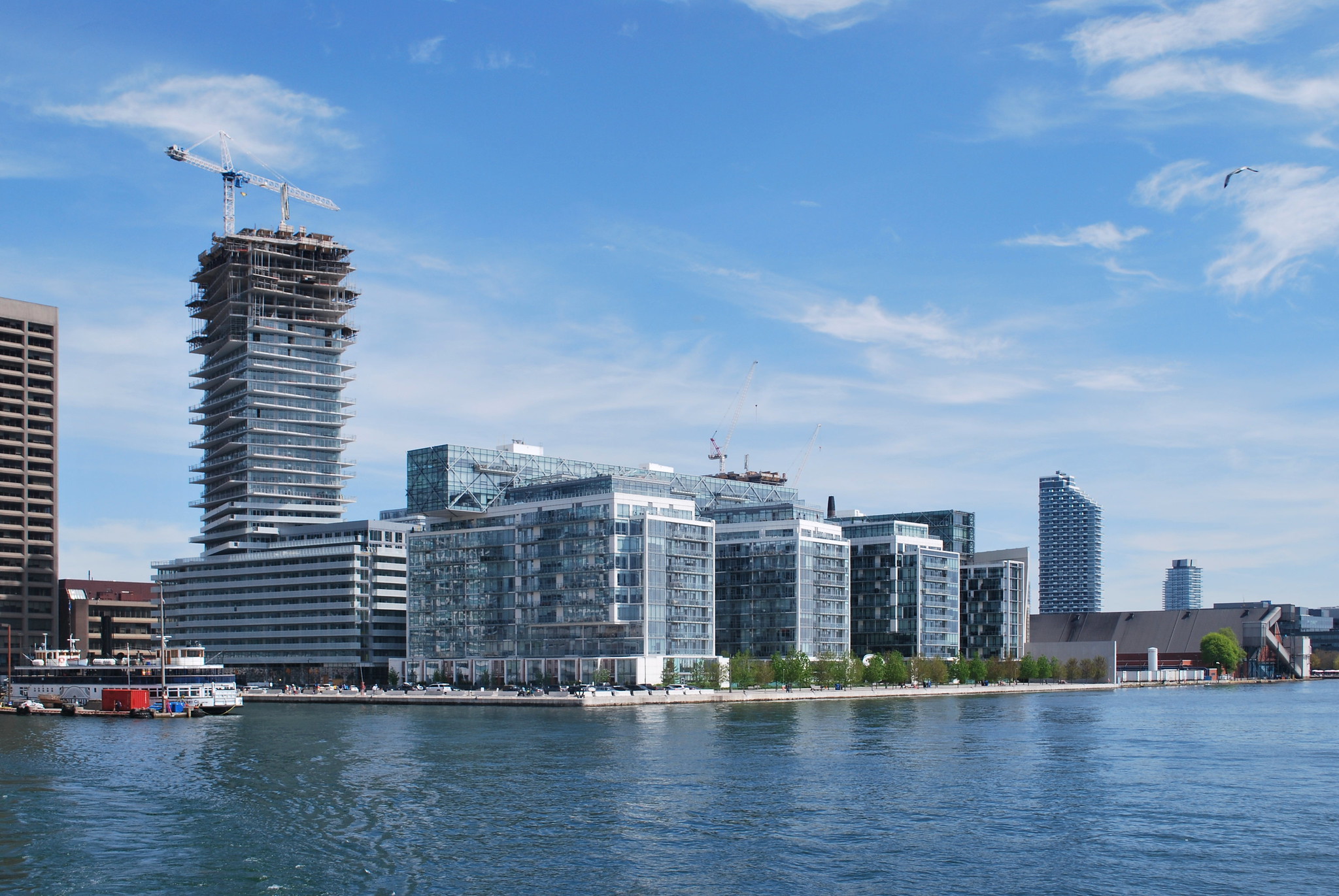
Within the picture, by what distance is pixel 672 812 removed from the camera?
83.8 metres

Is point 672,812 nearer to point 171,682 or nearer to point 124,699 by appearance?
point 124,699

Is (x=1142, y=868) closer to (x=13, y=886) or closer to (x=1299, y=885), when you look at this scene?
Answer: (x=1299, y=885)

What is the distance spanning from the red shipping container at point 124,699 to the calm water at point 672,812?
36.9 meters

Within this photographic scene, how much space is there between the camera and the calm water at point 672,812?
6594 cm

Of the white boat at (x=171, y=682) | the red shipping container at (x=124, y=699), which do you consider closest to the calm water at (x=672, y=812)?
the red shipping container at (x=124, y=699)

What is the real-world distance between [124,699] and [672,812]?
126m

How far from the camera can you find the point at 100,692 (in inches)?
7746

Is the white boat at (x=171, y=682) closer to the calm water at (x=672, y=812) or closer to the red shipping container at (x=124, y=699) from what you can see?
the red shipping container at (x=124, y=699)

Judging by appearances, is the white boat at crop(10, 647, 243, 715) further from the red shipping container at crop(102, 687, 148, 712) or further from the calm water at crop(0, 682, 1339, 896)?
the calm water at crop(0, 682, 1339, 896)

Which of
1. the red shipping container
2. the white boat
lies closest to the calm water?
the red shipping container

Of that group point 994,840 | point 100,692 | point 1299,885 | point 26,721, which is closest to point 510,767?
point 994,840

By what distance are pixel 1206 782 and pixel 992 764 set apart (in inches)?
674

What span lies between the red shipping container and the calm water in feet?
121

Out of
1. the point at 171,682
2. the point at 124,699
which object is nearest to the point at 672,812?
the point at 124,699
